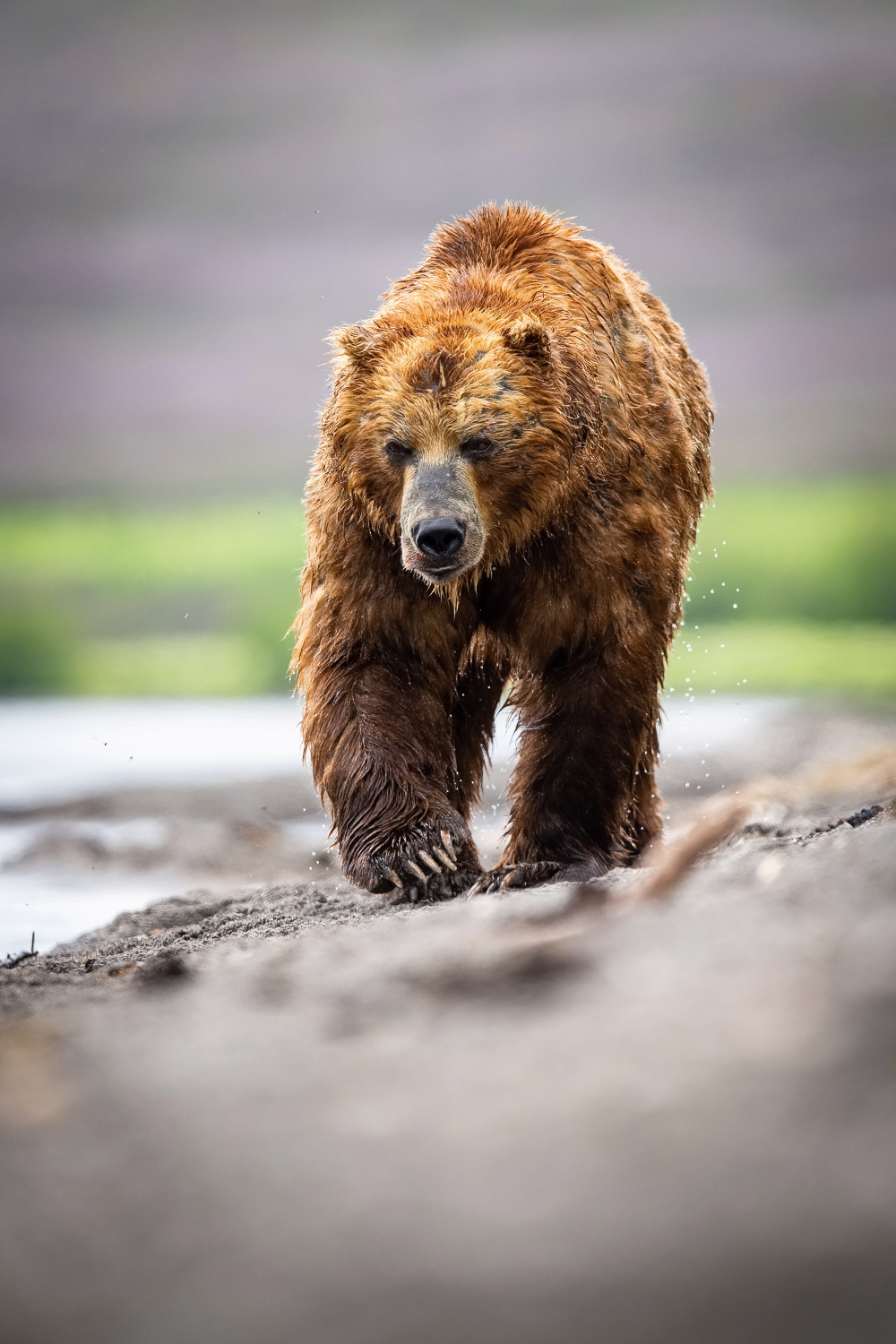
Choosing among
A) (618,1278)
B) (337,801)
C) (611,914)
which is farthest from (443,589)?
(618,1278)

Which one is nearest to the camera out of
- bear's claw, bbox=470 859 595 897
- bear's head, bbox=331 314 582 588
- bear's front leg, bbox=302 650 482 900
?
bear's head, bbox=331 314 582 588

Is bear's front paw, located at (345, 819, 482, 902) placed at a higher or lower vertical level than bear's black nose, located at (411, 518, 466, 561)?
lower

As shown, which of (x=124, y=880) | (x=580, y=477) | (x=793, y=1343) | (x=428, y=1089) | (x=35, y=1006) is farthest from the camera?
(x=124, y=880)

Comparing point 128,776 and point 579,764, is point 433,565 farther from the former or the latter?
point 128,776

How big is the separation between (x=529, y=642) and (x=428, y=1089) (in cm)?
274

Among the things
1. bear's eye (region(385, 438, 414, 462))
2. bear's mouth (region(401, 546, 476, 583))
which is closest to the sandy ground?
bear's mouth (region(401, 546, 476, 583))

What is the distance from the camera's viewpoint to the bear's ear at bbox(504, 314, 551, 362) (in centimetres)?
421

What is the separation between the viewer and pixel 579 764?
4.61 meters

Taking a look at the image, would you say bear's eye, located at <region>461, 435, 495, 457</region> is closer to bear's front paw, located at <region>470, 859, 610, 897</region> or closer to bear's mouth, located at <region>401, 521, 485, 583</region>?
bear's mouth, located at <region>401, 521, 485, 583</region>

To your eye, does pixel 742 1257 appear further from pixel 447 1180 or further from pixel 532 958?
pixel 532 958

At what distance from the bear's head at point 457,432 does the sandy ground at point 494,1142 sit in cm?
175

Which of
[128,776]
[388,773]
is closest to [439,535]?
[388,773]

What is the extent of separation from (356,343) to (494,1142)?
9.92ft

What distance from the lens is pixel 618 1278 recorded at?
1663mm
